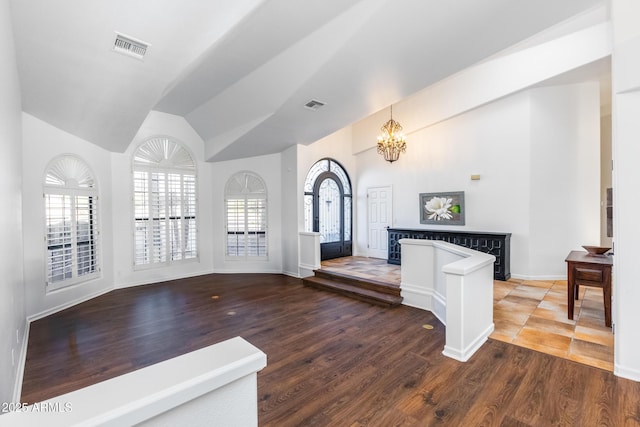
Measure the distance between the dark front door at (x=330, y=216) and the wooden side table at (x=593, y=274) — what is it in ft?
15.8

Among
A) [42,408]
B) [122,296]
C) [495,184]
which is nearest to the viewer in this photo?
[42,408]

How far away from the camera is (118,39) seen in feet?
9.03

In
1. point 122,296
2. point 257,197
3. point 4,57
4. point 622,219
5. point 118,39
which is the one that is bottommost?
point 122,296


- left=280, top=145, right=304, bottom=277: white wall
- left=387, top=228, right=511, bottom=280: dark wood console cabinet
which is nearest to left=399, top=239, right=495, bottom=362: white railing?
left=387, top=228, right=511, bottom=280: dark wood console cabinet

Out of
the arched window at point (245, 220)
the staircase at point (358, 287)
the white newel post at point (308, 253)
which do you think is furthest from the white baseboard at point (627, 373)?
the arched window at point (245, 220)

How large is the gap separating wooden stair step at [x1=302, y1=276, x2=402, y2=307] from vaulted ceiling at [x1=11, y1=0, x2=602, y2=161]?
3050 millimetres

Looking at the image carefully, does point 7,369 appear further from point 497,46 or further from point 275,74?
point 497,46

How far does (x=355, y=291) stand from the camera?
4.95 m

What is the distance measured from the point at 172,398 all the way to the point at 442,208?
634cm

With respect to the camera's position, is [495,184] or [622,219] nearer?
[622,219]

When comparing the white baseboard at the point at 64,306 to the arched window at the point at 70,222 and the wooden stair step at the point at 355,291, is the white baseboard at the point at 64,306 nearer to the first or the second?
the arched window at the point at 70,222

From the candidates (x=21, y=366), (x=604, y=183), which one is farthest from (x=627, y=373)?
(x=604, y=183)

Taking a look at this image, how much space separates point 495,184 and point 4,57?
6.70m

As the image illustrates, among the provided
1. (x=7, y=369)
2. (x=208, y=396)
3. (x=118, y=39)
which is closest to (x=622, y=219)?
(x=208, y=396)
